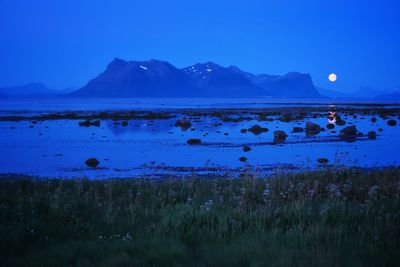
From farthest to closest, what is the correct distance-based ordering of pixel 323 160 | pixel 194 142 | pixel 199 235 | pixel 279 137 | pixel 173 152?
pixel 279 137, pixel 194 142, pixel 173 152, pixel 323 160, pixel 199 235

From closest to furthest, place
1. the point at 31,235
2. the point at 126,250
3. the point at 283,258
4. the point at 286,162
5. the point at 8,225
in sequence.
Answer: the point at 283,258 < the point at 126,250 < the point at 31,235 < the point at 8,225 < the point at 286,162

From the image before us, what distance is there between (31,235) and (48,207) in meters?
1.82

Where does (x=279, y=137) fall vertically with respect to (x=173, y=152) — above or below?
above

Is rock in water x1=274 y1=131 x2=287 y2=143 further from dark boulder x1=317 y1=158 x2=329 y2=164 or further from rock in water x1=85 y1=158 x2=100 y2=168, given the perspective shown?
rock in water x1=85 y1=158 x2=100 y2=168

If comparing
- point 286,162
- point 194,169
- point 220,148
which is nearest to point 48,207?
point 194,169

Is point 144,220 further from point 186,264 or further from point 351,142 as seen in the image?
point 351,142

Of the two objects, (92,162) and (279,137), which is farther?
(279,137)

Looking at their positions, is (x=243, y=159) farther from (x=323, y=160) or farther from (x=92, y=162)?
(x=92, y=162)

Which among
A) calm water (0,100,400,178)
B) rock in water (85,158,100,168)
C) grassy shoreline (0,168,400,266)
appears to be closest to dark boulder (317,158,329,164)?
calm water (0,100,400,178)

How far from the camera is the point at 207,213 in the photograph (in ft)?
29.8

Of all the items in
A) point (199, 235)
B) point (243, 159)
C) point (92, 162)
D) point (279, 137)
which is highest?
point (199, 235)

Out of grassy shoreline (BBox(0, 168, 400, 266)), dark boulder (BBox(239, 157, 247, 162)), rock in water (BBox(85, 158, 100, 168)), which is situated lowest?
dark boulder (BBox(239, 157, 247, 162))

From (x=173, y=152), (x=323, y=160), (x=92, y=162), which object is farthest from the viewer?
(x=173, y=152)

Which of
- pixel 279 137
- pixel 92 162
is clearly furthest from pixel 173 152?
pixel 279 137
